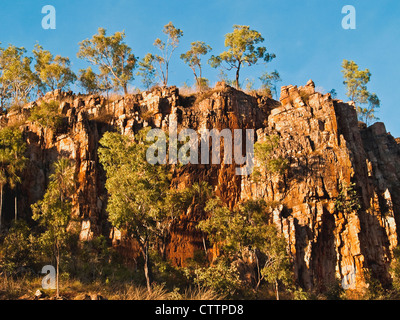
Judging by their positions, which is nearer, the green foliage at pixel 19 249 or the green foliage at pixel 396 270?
the green foliage at pixel 19 249

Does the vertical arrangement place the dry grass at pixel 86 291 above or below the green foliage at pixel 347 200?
below

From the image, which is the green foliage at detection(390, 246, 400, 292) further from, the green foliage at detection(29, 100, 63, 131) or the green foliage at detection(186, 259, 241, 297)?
the green foliage at detection(29, 100, 63, 131)

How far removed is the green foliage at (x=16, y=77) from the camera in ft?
171

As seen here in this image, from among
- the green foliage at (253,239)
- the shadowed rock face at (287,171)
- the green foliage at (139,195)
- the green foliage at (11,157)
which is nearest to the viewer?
the green foliage at (139,195)

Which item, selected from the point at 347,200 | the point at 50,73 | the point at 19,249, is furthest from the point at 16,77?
the point at 347,200

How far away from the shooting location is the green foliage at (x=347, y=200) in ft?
121

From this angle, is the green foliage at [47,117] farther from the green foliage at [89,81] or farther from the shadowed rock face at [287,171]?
the green foliage at [89,81]

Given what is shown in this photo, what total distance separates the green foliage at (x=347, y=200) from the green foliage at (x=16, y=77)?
40892 millimetres

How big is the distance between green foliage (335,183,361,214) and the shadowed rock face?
0.38 metres

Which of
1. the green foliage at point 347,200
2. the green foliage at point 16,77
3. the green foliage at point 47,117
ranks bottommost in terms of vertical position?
the green foliage at point 347,200

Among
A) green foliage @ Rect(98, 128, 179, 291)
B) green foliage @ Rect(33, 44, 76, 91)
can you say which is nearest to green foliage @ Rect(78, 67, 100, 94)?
green foliage @ Rect(33, 44, 76, 91)

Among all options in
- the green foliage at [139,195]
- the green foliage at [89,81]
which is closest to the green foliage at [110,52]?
the green foliage at [89,81]

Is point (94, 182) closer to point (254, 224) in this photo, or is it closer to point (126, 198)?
point (126, 198)

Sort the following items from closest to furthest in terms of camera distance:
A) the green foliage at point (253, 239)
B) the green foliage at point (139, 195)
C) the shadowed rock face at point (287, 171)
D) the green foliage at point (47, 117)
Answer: the green foliage at point (139, 195), the green foliage at point (253, 239), the shadowed rock face at point (287, 171), the green foliage at point (47, 117)
